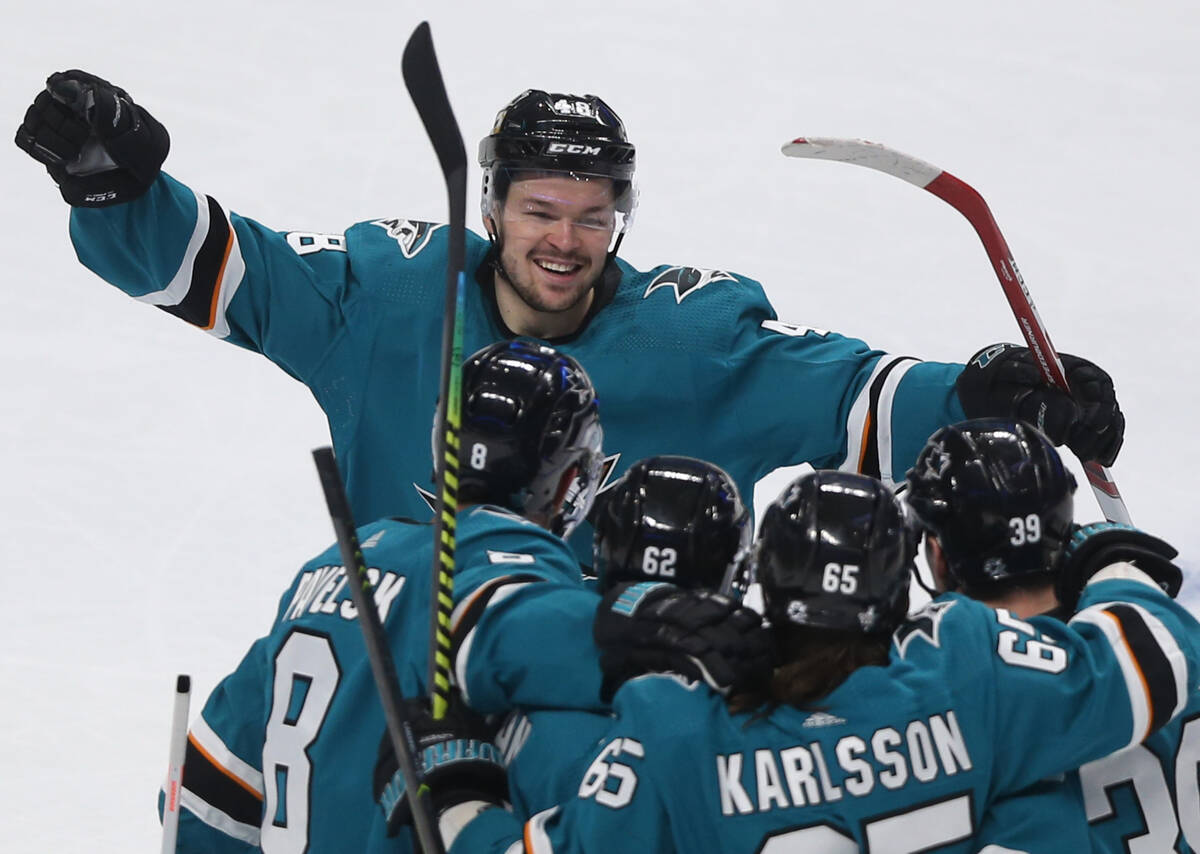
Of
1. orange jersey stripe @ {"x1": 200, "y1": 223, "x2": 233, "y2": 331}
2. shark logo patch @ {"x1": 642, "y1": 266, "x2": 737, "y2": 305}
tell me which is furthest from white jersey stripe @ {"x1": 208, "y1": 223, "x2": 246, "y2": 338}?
shark logo patch @ {"x1": 642, "y1": 266, "x2": 737, "y2": 305}

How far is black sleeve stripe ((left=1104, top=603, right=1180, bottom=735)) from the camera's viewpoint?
237 cm

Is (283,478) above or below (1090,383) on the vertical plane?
below

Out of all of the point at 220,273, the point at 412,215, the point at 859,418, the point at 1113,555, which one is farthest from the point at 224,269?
the point at 412,215

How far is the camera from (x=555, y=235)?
12.1 ft

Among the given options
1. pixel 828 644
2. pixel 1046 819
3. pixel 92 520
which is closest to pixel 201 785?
pixel 828 644

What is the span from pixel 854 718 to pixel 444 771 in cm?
51

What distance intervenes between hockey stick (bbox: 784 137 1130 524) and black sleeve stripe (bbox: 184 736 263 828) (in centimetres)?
166

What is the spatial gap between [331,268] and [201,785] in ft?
4.26

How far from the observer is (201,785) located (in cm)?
288

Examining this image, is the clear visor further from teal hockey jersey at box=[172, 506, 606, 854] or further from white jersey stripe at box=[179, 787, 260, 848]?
white jersey stripe at box=[179, 787, 260, 848]

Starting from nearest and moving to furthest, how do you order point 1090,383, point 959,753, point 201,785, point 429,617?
point 959,753, point 429,617, point 201,785, point 1090,383

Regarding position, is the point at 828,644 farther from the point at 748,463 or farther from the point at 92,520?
the point at 92,520

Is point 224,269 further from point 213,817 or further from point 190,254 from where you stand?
point 213,817

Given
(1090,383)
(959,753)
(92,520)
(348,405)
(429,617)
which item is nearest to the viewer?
(959,753)
